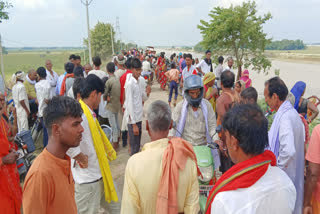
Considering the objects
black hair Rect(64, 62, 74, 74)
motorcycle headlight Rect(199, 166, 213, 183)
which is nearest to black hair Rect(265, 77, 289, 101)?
motorcycle headlight Rect(199, 166, 213, 183)

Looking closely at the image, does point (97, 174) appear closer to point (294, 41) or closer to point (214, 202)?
point (214, 202)

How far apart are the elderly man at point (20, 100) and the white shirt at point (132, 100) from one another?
7.78ft

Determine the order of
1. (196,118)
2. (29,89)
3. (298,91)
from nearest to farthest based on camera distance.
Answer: (196,118)
(298,91)
(29,89)

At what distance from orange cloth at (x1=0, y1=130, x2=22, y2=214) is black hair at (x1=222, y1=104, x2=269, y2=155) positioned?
2.35m

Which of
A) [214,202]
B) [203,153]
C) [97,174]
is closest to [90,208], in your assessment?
[97,174]

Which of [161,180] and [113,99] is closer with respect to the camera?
[161,180]

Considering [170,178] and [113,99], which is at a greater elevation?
[170,178]

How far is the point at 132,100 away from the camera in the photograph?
4766mm

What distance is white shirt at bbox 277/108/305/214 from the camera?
2.39 meters

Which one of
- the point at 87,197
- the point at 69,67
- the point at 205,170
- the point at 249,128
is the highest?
the point at 69,67

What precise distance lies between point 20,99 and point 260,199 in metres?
5.46

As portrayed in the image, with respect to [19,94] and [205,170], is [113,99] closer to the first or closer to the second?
[19,94]

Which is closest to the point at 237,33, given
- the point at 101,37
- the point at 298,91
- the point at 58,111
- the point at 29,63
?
the point at 298,91

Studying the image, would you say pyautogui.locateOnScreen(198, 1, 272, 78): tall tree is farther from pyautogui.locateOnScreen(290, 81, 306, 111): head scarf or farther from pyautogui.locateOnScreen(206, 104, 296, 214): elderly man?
pyautogui.locateOnScreen(206, 104, 296, 214): elderly man
